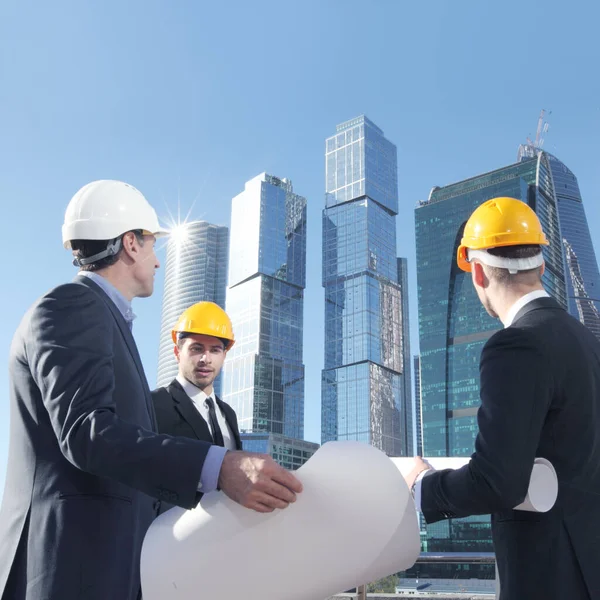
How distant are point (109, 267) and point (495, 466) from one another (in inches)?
60.8

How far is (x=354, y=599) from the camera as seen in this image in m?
6.44

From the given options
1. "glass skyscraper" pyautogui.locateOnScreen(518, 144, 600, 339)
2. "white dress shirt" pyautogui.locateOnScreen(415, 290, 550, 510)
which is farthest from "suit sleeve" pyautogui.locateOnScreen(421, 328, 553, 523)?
"glass skyscraper" pyautogui.locateOnScreen(518, 144, 600, 339)

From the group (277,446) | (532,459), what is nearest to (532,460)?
(532,459)

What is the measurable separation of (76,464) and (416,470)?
1.11 m

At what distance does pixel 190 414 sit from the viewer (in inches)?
171

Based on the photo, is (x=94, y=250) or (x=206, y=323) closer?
(x=94, y=250)

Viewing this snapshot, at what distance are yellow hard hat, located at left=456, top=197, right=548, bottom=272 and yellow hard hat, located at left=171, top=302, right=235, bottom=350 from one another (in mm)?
3386

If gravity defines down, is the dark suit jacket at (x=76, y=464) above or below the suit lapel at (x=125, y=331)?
below

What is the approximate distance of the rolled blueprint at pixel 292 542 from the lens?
1473 mm

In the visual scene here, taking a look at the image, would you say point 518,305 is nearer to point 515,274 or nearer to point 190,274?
point 515,274

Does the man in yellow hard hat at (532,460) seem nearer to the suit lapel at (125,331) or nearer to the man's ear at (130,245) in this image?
the suit lapel at (125,331)

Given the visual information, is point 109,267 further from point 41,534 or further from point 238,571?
point 238,571

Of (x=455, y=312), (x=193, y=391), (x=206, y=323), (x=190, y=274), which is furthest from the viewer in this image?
(x=190, y=274)

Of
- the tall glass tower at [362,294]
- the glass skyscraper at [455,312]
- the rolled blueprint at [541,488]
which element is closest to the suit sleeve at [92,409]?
the rolled blueprint at [541,488]
